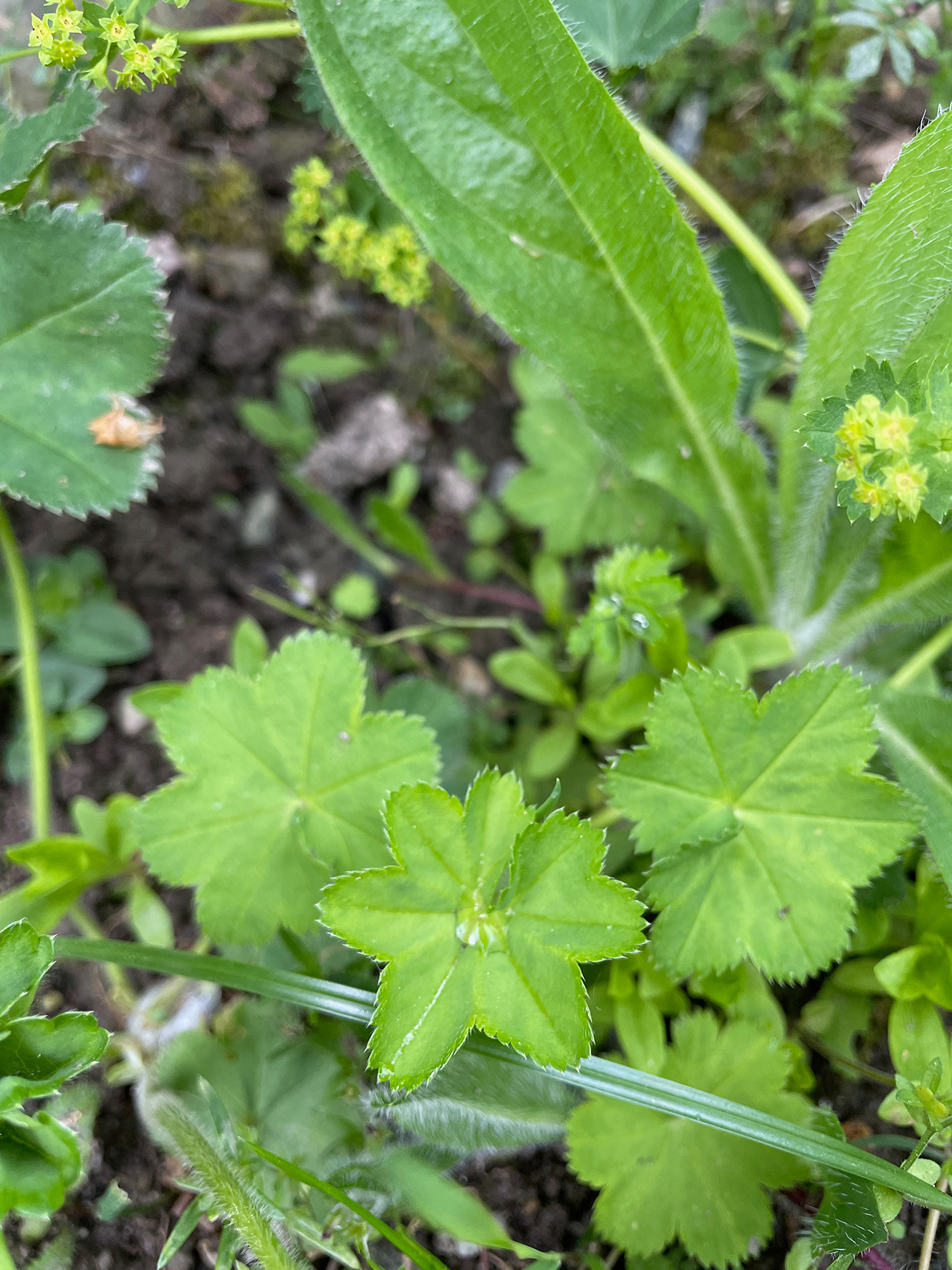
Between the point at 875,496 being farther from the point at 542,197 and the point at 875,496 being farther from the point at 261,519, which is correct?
the point at 261,519

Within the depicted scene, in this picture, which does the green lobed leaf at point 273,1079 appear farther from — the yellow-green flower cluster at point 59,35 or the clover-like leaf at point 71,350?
the yellow-green flower cluster at point 59,35

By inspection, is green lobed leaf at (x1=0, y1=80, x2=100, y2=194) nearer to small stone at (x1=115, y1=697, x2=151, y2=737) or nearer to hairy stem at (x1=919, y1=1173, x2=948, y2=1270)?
small stone at (x1=115, y1=697, x2=151, y2=737)

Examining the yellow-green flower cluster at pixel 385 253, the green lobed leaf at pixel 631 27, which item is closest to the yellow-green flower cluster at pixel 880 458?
the green lobed leaf at pixel 631 27

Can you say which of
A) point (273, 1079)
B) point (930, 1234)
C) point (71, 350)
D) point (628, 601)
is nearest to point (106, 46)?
point (71, 350)

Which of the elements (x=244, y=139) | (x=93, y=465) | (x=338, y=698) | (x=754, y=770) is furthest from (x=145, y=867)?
(x=244, y=139)

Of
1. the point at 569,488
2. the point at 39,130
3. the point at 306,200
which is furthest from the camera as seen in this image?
the point at 569,488

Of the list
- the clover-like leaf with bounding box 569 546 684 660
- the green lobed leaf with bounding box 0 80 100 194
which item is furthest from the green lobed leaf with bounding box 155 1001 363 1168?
the green lobed leaf with bounding box 0 80 100 194
